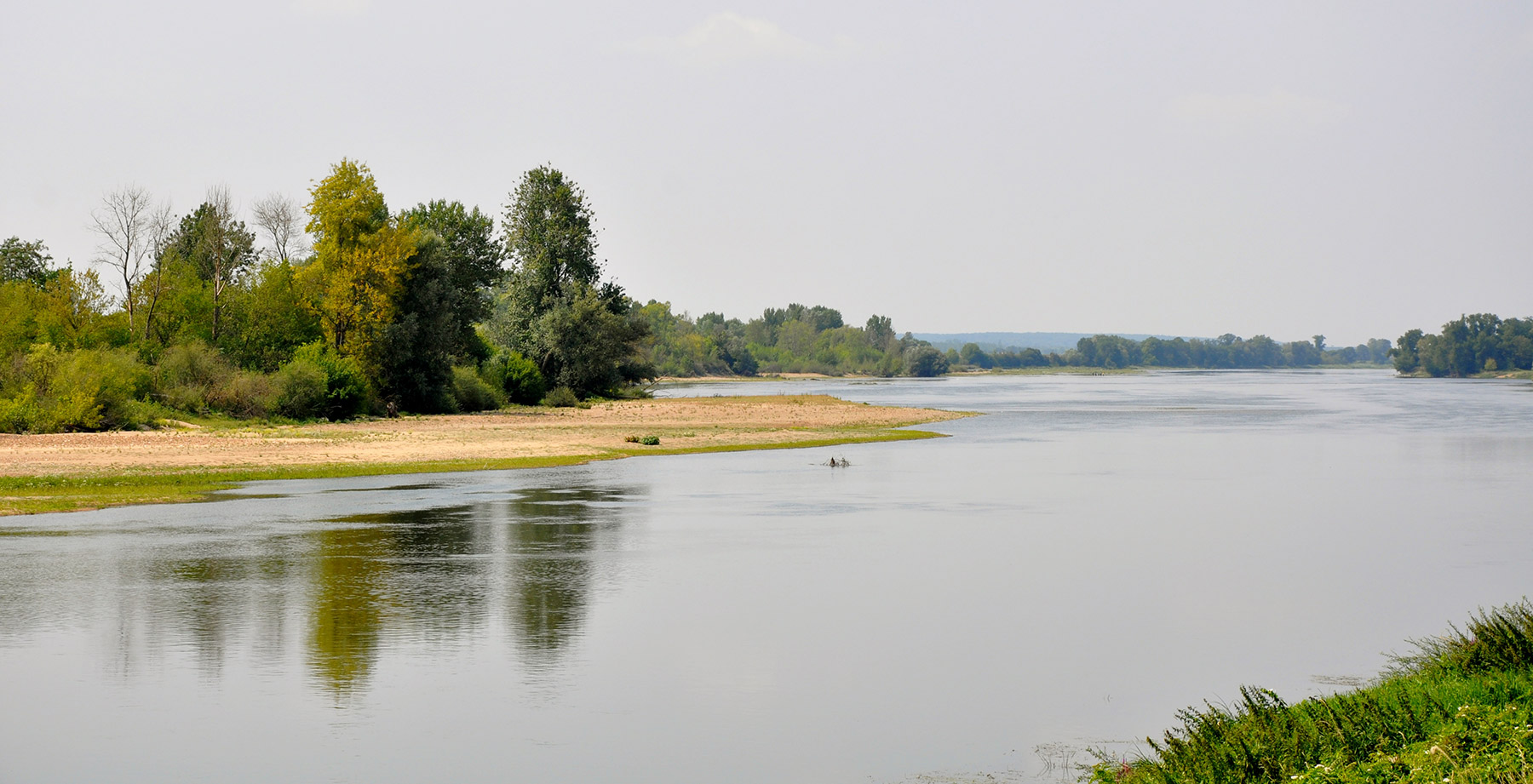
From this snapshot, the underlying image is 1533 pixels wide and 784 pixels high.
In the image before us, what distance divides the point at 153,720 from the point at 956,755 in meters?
7.96

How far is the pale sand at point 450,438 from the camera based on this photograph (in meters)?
40.6

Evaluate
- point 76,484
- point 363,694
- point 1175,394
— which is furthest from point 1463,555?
point 1175,394

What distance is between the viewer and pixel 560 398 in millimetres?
83375

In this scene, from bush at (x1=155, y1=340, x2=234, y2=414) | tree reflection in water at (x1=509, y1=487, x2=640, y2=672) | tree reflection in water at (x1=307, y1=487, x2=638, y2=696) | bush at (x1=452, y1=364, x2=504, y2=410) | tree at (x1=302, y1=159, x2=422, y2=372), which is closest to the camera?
tree reflection in water at (x1=307, y1=487, x2=638, y2=696)

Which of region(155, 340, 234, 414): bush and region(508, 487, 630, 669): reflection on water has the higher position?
region(155, 340, 234, 414): bush

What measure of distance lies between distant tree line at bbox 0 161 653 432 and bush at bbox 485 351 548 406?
0.36 feet

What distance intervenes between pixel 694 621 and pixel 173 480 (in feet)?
76.6

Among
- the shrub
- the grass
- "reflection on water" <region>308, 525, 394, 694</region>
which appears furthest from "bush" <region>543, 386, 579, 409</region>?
"reflection on water" <region>308, 525, 394, 694</region>

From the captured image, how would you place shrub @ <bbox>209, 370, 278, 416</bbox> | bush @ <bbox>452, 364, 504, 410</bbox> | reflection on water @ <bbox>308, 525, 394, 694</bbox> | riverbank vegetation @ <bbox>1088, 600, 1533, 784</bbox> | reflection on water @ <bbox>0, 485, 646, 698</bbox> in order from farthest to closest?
bush @ <bbox>452, 364, 504, 410</bbox>, shrub @ <bbox>209, 370, 278, 416</bbox>, reflection on water @ <bbox>0, 485, 646, 698</bbox>, reflection on water @ <bbox>308, 525, 394, 694</bbox>, riverbank vegetation @ <bbox>1088, 600, 1533, 784</bbox>

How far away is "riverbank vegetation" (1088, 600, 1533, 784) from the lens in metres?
9.07

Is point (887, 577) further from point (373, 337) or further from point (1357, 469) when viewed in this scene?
point (373, 337)

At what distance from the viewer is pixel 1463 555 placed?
23859 millimetres

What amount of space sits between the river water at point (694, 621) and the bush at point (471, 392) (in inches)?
1468

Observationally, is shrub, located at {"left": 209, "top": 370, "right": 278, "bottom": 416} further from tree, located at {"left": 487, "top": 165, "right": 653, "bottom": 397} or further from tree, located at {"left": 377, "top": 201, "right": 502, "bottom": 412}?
tree, located at {"left": 487, "top": 165, "right": 653, "bottom": 397}
